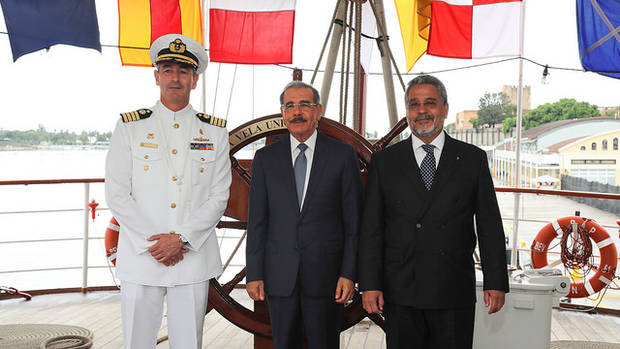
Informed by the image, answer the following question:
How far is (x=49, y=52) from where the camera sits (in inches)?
146

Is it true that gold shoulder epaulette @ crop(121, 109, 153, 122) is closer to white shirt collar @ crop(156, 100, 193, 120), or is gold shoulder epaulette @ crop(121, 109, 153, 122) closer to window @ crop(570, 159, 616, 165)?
white shirt collar @ crop(156, 100, 193, 120)

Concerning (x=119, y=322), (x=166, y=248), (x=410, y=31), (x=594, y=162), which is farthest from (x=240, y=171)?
(x=594, y=162)

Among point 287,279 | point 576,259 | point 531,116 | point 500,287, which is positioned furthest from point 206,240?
point 531,116

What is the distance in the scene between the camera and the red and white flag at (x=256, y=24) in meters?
4.29

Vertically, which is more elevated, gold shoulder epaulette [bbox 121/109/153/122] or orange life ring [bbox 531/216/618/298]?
gold shoulder epaulette [bbox 121/109/153/122]

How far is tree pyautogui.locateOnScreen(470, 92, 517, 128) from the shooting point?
721 inches

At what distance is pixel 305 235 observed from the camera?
4.97ft

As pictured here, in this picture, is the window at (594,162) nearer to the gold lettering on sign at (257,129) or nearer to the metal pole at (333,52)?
the metal pole at (333,52)

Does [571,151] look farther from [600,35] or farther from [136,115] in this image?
[136,115]

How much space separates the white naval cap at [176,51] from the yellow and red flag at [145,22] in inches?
109

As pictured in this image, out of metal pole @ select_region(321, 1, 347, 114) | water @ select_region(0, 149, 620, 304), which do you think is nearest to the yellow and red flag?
water @ select_region(0, 149, 620, 304)

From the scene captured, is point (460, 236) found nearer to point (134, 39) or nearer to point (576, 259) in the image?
point (576, 259)

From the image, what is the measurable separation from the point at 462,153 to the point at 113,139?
1.04 meters

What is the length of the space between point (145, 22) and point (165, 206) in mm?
3222
